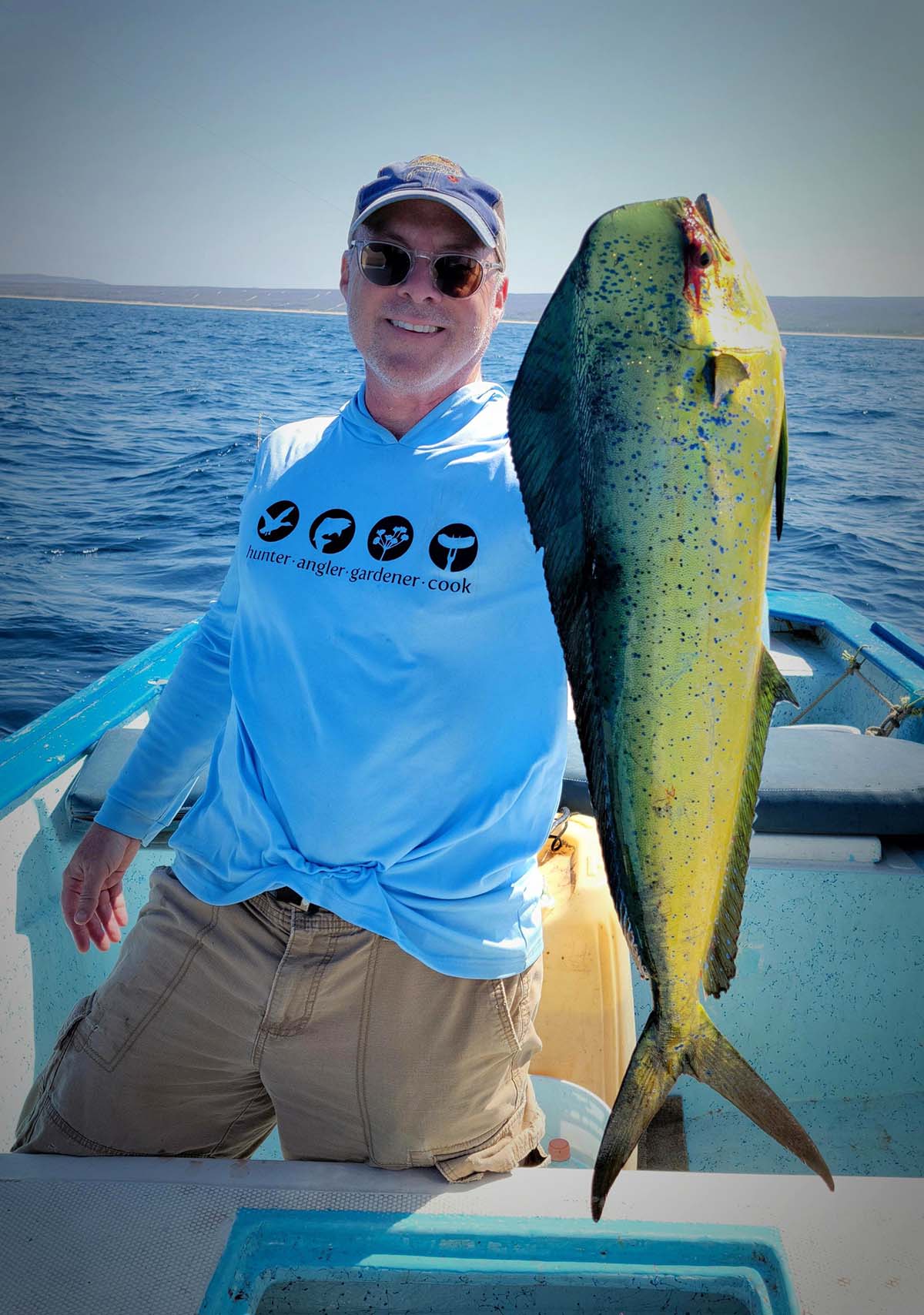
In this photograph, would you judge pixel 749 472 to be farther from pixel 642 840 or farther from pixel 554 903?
→ pixel 554 903

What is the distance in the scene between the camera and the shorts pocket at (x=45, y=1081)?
1972 mm

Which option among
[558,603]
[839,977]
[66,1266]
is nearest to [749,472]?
[558,603]

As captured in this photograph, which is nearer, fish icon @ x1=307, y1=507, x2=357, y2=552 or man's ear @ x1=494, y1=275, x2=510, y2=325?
fish icon @ x1=307, y1=507, x2=357, y2=552

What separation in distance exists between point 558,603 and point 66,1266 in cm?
126

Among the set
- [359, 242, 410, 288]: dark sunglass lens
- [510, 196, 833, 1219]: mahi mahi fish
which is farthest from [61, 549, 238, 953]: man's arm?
[510, 196, 833, 1219]: mahi mahi fish

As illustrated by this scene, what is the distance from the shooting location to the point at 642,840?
47.0 inches

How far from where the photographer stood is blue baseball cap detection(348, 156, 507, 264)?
2.02 metres

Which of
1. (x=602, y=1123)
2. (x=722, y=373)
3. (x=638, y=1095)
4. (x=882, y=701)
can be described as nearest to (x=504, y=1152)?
(x=638, y=1095)

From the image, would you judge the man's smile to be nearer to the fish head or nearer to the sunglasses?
the sunglasses

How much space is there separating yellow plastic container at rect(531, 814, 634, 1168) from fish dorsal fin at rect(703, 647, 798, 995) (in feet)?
4.82

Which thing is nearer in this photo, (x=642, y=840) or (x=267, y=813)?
(x=642, y=840)

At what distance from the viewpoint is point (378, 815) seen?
1.86 metres

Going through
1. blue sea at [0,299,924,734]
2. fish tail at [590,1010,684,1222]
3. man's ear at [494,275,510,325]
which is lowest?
blue sea at [0,299,924,734]

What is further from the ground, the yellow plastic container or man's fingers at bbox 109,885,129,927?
man's fingers at bbox 109,885,129,927
